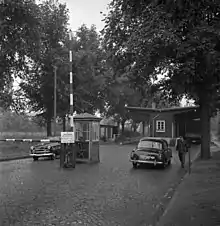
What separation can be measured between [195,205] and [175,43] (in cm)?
716

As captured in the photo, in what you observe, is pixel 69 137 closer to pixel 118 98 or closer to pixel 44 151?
pixel 44 151

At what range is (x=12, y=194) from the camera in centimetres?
1070

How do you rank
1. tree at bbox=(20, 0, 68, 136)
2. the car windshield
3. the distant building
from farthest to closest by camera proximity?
the distant building → tree at bbox=(20, 0, 68, 136) → the car windshield

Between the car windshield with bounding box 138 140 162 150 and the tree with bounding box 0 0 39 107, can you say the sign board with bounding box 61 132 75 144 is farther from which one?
the tree with bounding box 0 0 39 107

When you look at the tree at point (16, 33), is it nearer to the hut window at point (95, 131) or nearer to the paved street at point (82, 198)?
the hut window at point (95, 131)

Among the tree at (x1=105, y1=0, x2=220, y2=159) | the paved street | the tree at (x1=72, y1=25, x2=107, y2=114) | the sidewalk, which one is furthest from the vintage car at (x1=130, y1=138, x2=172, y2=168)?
the tree at (x1=72, y1=25, x2=107, y2=114)

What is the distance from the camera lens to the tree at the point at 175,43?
6.09 meters

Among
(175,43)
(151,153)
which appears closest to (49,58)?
(151,153)

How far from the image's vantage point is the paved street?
25.6ft

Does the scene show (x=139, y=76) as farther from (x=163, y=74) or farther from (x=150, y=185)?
(x=150, y=185)

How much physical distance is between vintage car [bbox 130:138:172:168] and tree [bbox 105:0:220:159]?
339 centimetres

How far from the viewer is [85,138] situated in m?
22.7

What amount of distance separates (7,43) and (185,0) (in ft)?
91.8

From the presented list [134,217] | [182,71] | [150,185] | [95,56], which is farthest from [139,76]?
[95,56]
